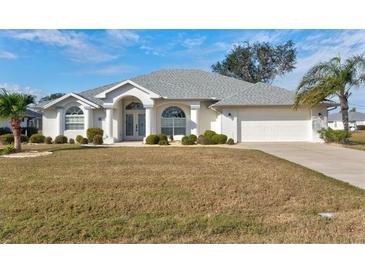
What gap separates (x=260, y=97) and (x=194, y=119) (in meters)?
5.38

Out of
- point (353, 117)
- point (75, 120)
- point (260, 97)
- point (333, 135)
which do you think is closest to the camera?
point (333, 135)

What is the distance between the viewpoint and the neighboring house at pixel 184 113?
70.1 ft

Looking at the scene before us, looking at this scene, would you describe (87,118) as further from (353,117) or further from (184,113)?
(353,117)

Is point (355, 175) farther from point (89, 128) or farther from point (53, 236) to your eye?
point (89, 128)

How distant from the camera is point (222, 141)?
20.2 metres

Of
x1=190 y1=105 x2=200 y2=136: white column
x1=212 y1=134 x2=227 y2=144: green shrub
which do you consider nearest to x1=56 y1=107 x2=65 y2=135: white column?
x1=190 y1=105 x2=200 y2=136: white column

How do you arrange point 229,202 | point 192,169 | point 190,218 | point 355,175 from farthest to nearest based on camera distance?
point 192,169
point 355,175
point 229,202
point 190,218

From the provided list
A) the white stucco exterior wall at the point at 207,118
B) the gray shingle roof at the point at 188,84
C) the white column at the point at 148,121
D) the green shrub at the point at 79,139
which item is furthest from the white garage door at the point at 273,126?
the green shrub at the point at 79,139

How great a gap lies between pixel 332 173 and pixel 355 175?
0.61m

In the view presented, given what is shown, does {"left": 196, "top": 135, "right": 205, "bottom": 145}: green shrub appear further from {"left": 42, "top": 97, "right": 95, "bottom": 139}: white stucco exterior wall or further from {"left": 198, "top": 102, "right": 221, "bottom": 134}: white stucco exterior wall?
{"left": 42, "top": 97, "right": 95, "bottom": 139}: white stucco exterior wall

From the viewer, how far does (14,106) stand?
13.8 metres

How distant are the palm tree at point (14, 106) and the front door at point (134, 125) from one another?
32.9ft

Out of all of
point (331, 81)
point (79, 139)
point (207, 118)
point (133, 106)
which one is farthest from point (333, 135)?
point (79, 139)

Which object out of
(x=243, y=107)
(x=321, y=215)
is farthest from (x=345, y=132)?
(x=321, y=215)
